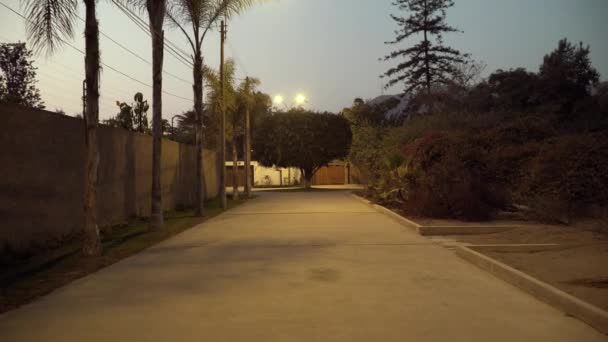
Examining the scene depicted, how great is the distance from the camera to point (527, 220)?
14555 millimetres

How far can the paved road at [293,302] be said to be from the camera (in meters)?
5.31

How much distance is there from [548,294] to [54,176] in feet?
31.4

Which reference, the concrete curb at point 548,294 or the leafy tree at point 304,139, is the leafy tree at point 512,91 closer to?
the leafy tree at point 304,139

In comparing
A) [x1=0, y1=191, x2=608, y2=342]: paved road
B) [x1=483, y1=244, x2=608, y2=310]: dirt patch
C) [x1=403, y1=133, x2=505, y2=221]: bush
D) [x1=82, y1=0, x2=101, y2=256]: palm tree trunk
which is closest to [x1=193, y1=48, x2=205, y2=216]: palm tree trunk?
[x1=403, y1=133, x2=505, y2=221]: bush

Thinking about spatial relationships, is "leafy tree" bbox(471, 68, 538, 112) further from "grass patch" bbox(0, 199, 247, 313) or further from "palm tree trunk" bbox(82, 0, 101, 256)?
"palm tree trunk" bbox(82, 0, 101, 256)

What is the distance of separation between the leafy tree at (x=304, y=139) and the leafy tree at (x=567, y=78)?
15.8m

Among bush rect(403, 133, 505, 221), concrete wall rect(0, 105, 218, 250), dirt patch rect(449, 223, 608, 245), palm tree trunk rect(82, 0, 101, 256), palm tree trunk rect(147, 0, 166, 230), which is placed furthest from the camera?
bush rect(403, 133, 505, 221)

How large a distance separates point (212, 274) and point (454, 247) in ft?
17.0

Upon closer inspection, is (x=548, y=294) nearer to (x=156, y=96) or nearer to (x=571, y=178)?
(x=571, y=178)

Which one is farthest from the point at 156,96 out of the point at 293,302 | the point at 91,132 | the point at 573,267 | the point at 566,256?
the point at 573,267

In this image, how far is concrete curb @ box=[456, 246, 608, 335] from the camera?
5422 mm

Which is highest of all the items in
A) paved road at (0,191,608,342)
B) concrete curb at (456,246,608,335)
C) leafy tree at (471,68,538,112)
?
leafy tree at (471,68,538,112)

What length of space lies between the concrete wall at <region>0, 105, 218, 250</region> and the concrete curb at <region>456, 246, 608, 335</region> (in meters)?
8.25

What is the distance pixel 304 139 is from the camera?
144 ft
